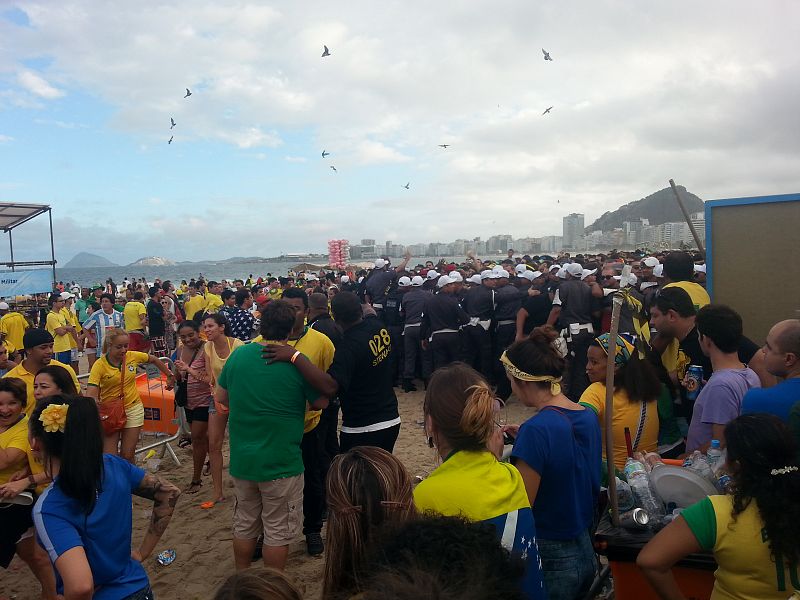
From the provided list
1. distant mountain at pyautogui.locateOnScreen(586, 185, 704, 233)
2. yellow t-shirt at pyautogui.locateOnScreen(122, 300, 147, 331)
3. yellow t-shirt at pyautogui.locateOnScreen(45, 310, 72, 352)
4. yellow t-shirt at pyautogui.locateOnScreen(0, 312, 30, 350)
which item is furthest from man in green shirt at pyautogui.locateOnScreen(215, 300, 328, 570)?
distant mountain at pyautogui.locateOnScreen(586, 185, 704, 233)

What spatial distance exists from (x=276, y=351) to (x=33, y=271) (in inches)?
640

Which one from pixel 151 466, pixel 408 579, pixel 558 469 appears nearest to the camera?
pixel 408 579

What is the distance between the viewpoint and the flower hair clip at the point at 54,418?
7.86 ft

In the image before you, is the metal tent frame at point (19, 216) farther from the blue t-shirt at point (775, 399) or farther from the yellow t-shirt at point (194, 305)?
the blue t-shirt at point (775, 399)

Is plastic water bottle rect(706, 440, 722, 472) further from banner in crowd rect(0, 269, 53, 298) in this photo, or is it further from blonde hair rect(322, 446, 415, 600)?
banner in crowd rect(0, 269, 53, 298)

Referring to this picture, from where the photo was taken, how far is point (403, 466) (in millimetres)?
1789

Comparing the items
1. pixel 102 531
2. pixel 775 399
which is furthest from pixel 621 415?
pixel 102 531

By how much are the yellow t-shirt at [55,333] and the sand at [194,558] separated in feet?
17.6

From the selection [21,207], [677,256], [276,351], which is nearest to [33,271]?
[21,207]

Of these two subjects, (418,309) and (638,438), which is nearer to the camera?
(638,438)

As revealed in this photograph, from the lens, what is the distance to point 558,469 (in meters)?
2.25

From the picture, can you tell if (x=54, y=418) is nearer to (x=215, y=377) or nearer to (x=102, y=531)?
(x=102, y=531)

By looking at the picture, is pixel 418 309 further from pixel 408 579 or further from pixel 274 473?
pixel 408 579

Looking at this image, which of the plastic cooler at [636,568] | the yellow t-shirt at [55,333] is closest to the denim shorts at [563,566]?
the plastic cooler at [636,568]
